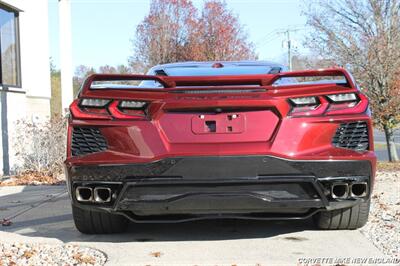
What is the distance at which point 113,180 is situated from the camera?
12.2ft

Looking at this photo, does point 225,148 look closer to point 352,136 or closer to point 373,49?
point 352,136

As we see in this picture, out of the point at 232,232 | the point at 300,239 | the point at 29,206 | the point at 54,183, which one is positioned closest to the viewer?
Answer: the point at 300,239

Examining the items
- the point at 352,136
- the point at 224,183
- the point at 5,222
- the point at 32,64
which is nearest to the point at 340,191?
the point at 352,136

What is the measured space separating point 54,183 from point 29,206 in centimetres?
263

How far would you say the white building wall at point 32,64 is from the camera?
11633 millimetres

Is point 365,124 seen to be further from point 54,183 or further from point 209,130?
point 54,183

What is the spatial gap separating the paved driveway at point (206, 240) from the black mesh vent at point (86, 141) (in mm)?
739

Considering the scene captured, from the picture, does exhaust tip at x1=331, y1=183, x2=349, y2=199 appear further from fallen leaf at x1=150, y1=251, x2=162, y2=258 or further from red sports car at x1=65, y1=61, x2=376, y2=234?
fallen leaf at x1=150, y1=251, x2=162, y2=258

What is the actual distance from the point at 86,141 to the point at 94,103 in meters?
0.28

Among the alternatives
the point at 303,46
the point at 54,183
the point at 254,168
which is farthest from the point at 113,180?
the point at 303,46

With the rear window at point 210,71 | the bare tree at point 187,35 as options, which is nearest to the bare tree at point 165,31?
the bare tree at point 187,35

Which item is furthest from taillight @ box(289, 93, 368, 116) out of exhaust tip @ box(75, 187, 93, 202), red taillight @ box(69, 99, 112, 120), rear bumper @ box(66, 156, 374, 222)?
exhaust tip @ box(75, 187, 93, 202)

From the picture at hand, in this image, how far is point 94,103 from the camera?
3.87 m

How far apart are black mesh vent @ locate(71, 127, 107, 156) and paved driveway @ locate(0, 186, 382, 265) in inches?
29.1
